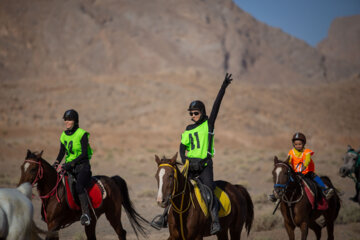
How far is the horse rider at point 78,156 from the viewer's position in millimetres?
7891

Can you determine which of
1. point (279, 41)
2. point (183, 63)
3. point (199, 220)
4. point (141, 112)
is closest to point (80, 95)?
point (141, 112)

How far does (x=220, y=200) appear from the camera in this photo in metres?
6.88

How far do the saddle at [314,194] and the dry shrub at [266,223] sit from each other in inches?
135

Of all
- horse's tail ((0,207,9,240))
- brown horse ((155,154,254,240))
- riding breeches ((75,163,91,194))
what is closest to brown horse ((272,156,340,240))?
brown horse ((155,154,254,240))

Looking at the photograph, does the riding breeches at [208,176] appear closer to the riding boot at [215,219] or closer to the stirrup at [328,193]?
the riding boot at [215,219]

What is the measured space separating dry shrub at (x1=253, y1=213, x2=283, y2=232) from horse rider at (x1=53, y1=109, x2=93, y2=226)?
616cm

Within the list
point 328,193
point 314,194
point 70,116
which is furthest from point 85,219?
point 328,193

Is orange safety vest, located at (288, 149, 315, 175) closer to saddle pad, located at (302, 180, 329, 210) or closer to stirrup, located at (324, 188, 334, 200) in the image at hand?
saddle pad, located at (302, 180, 329, 210)

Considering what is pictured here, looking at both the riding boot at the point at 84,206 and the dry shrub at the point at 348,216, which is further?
the dry shrub at the point at 348,216

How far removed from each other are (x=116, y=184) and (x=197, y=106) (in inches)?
137

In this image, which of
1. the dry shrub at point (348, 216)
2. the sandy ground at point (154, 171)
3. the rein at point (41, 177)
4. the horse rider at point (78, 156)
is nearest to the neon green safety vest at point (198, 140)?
the horse rider at point (78, 156)

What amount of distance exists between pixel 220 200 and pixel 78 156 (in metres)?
3.12

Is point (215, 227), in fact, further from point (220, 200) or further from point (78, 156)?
point (78, 156)

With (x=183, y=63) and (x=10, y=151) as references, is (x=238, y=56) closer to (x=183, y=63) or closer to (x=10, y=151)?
(x=183, y=63)
